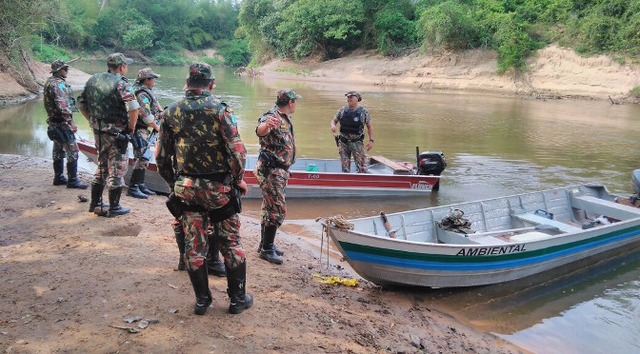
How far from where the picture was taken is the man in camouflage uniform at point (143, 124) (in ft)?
22.1

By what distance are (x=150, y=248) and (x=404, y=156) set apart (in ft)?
31.3

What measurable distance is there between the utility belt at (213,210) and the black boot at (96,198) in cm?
270

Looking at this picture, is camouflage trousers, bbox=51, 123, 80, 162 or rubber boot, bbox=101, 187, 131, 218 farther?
camouflage trousers, bbox=51, 123, 80, 162

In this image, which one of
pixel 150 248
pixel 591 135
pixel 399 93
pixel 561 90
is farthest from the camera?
pixel 399 93

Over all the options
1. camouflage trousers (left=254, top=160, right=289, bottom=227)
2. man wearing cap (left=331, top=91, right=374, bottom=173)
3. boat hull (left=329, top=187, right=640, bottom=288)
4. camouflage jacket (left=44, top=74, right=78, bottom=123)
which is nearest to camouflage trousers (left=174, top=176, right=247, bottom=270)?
camouflage trousers (left=254, top=160, right=289, bottom=227)

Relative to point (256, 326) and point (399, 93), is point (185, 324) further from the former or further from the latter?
point (399, 93)

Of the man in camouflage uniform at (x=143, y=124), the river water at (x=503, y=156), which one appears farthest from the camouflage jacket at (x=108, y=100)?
the river water at (x=503, y=156)

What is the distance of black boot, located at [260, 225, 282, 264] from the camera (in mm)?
5748

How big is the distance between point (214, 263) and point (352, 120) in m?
5.25

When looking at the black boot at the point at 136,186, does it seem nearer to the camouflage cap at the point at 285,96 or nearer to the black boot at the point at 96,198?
the black boot at the point at 96,198

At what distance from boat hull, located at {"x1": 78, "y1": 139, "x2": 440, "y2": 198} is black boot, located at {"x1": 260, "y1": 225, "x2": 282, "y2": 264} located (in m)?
3.37

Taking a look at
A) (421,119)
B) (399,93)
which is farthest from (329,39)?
(421,119)

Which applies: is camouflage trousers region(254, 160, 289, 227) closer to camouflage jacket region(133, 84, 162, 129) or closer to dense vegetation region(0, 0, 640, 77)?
camouflage jacket region(133, 84, 162, 129)

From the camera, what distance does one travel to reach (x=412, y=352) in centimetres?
436
